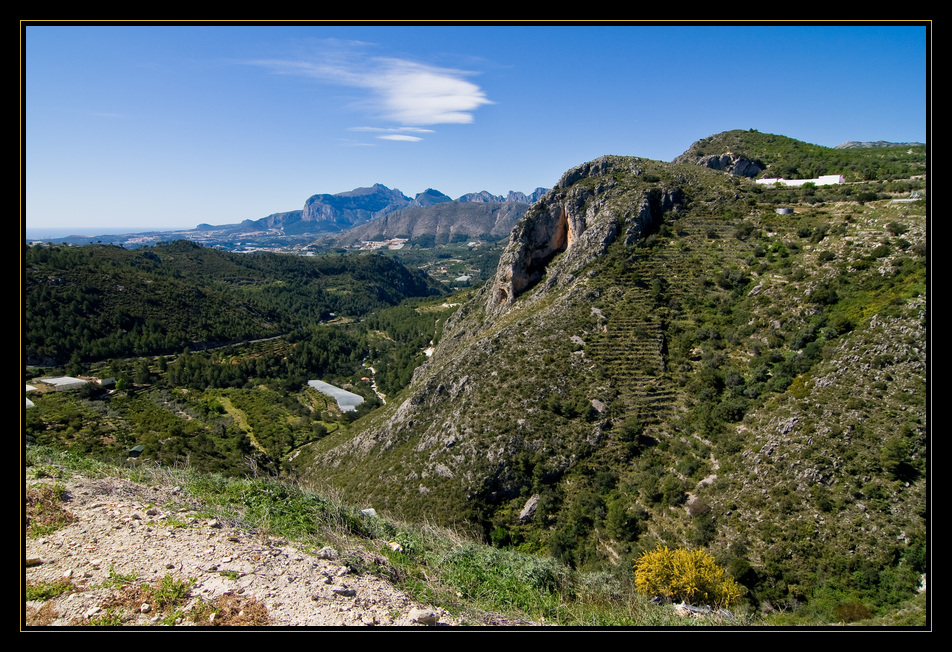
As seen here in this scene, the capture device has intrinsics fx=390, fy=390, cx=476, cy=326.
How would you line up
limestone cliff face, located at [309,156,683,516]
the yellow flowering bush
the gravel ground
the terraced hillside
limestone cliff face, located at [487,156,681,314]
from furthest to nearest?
limestone cliff face, located at [487,156,681,314] → limestone cliff face, located at [309,156,683,516] → the terraced hillside → the yellow flowering bush → the gravel ground

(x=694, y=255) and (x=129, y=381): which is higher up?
(x=694, y=255)

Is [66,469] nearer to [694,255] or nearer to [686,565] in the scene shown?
[686,565]

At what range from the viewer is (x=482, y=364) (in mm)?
41719

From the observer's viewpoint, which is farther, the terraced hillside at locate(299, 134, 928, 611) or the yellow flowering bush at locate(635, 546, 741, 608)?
the terraced hillside at locate(299, 134, 928, 611)

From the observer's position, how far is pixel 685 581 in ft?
50.8

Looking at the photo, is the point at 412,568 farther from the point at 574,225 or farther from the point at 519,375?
the point at 574,225

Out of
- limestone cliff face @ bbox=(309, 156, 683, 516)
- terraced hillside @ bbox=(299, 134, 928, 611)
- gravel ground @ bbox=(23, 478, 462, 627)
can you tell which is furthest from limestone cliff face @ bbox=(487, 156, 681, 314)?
gravel ground @ bbox=(23, 478, 462, 627)

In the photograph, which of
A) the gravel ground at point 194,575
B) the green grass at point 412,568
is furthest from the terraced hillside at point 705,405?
the gravel ground at point 194,575

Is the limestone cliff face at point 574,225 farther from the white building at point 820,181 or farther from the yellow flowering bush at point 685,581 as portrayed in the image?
the yellow flowering bush at point 685,581

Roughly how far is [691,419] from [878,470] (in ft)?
34.2

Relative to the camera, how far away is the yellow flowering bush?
1559 cm

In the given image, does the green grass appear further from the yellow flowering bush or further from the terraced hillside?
the terraced hillside

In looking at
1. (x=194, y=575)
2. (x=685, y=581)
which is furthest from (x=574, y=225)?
(x=194, y=575)

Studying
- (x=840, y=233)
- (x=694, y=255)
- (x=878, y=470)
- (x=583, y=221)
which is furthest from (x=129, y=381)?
(x=840, y=233)
